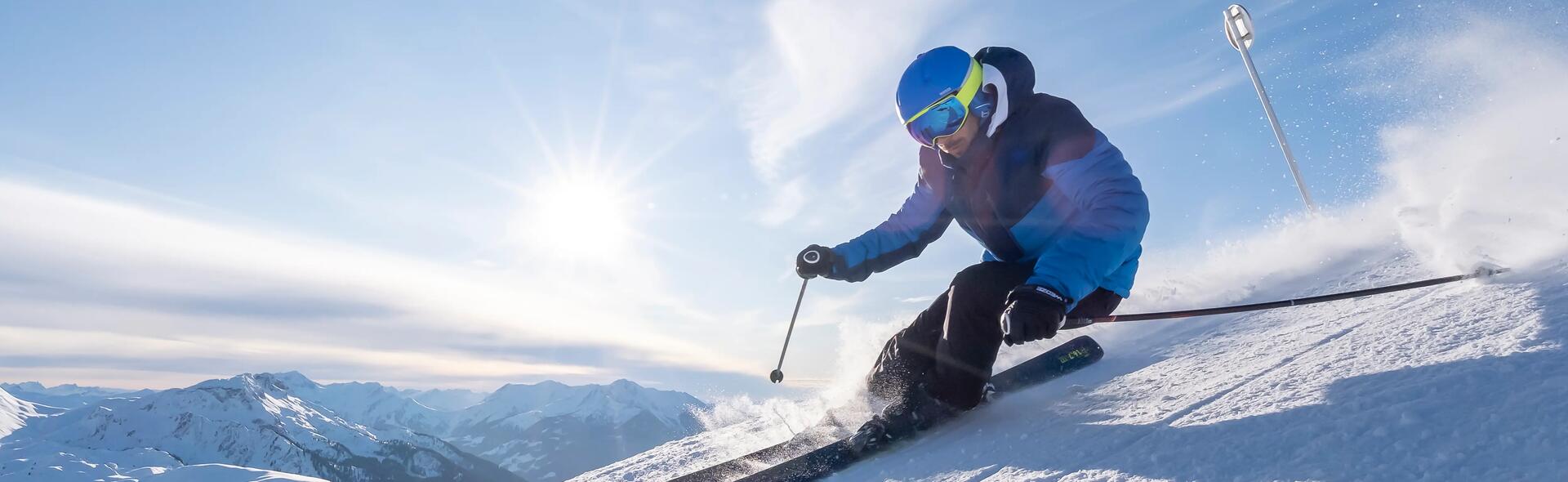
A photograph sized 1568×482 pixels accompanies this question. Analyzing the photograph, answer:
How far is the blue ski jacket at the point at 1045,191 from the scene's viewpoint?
3473 millimetres

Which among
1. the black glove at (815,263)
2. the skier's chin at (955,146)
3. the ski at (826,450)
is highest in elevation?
the skier's chin at (955,146)

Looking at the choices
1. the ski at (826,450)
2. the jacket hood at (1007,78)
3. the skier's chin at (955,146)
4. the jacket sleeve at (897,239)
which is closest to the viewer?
the ski at (826,450)

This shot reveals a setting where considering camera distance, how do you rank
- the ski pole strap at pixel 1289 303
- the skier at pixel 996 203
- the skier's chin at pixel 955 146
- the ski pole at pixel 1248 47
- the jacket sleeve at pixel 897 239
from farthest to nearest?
the ski pole at pixel 1248 47 < the jacket sleeve at pixel 897 239 < the skier's chin at pixel 955 146 < the ski pole strap at pixel 1289 303 < the skier at pixel 996 203

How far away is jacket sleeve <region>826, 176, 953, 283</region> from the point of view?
5.13 m

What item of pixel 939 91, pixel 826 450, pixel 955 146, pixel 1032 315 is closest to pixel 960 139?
pixel 955 146

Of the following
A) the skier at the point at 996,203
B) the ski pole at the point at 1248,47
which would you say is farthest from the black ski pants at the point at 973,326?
the ski pole at the point at 1248,47

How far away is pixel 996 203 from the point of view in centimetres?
423

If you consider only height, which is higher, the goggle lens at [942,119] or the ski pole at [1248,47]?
the ski pole at [1248,47]

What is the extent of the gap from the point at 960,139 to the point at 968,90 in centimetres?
29

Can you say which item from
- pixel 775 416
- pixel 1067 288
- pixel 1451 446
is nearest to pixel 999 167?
pixel 1067 288

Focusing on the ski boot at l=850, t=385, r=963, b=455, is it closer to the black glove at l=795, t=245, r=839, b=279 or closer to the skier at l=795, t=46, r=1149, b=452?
the skier at l=795, t=46, r=1149, b=452

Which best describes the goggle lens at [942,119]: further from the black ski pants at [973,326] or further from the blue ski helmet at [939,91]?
the black ski pants at [973,326]

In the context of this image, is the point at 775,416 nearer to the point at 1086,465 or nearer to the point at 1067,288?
the point at 1067,288

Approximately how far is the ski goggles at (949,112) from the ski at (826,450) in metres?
1.80
